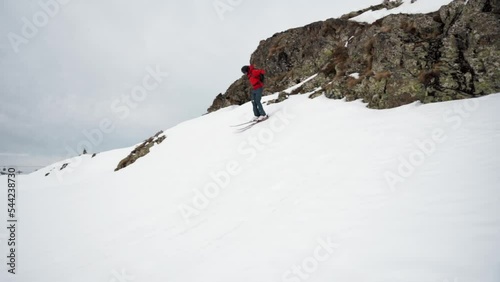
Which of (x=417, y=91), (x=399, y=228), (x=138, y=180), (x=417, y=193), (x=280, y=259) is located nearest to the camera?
(x=399, y=228)

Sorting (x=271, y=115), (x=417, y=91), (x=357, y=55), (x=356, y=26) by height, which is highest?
(x=356, y=26)

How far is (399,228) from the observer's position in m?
4.38

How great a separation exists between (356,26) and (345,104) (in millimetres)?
15440

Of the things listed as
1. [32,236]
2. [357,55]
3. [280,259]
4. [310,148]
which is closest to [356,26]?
[357,55]

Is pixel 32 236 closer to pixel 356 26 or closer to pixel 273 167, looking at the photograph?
pixel 273 167

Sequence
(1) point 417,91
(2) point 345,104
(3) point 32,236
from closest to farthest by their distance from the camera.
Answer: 1. (3) point 32,236
2. (1) point 417,91
3. (2) point 345,104
